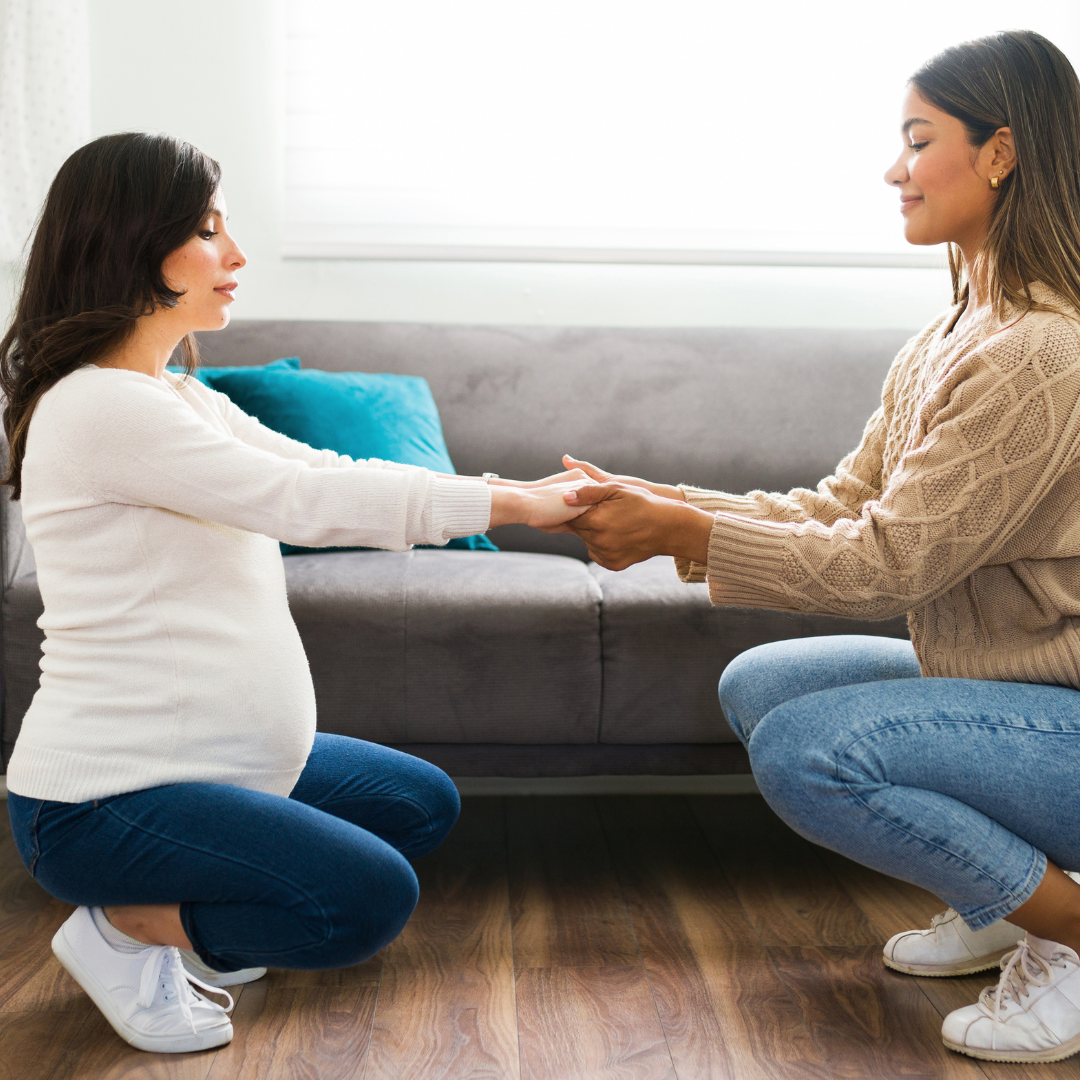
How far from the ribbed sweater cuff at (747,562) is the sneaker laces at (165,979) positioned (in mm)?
765

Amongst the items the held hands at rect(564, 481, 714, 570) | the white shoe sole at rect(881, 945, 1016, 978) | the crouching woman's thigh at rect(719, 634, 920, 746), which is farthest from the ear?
the white shoe sole at rect(881, 945, 1016, 978)

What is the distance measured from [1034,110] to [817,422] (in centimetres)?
112

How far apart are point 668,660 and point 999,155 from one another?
2.79 feet

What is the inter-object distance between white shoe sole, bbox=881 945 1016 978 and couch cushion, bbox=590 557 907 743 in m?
0.43

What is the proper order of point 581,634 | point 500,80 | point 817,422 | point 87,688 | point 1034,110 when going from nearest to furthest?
point 87,688, point 1034,110, point 581,634, point 817,422, point 500,80

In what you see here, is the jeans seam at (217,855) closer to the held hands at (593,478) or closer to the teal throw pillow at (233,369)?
the held hands at (593,478)

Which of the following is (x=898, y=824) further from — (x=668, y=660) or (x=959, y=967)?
(x=668, y=660)

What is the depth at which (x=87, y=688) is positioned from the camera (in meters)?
1.12

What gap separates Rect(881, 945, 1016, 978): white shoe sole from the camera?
1.44 m

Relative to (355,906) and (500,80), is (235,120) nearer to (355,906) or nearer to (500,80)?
(500,80)

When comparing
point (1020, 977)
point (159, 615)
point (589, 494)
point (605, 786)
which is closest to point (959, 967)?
point (1020, 977)

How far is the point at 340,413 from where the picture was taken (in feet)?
6.75

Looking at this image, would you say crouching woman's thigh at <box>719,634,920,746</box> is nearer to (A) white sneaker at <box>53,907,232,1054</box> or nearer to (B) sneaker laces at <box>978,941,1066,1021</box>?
(B) sneaker laces at <box>978,941,1066,1021</box>

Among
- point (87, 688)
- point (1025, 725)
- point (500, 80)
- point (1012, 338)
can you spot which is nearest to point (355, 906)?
point (87, 688)
